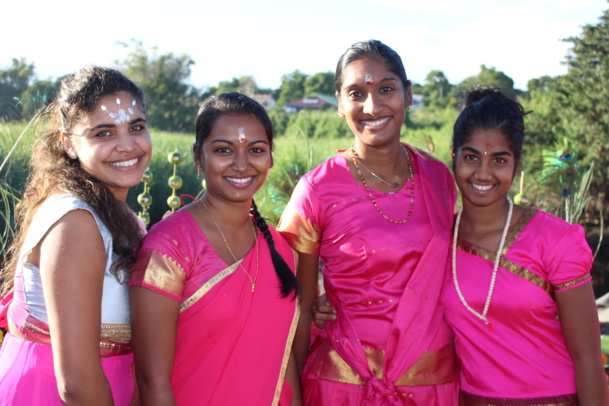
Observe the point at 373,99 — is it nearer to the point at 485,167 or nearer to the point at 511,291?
the point at 485,167

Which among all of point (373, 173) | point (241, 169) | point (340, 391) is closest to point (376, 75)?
point (373, 173)

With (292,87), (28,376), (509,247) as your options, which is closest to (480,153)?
(509,247)

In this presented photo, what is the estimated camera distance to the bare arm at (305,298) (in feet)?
8.09

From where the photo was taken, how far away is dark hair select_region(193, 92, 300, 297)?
214cm

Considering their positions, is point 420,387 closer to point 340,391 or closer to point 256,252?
point 340,391

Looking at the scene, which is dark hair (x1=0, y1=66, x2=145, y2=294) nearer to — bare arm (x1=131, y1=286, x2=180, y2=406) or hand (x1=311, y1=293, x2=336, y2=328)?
bare arm (x1=131, y1=286, x2=180, y2=406)

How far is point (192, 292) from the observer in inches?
77.7

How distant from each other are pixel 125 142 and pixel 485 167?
1362 mm

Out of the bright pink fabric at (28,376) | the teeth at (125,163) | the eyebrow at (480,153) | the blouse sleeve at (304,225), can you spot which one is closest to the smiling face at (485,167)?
the eyebrow at (480,153)

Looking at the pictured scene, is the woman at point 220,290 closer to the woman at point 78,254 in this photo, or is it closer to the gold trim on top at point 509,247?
the woman at point 78,254

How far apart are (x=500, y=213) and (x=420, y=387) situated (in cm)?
77

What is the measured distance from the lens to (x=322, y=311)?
2.43 m

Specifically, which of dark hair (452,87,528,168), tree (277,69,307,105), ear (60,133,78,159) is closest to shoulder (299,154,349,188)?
dark hair (452,87,528,168)

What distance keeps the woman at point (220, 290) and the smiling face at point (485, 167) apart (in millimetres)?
792
